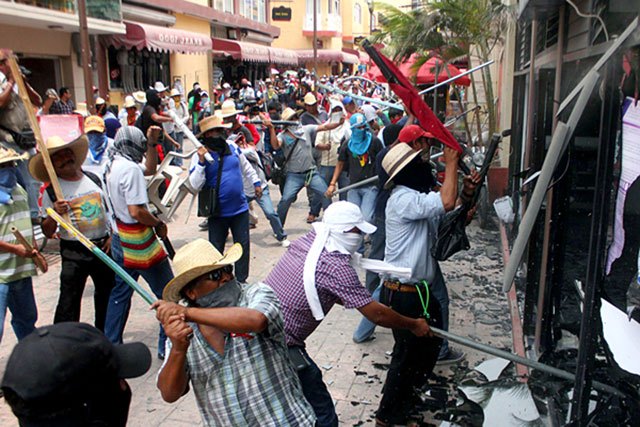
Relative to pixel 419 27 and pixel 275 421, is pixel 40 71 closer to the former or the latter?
pixel 419 27

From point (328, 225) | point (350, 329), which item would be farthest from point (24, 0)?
point (328, 225)

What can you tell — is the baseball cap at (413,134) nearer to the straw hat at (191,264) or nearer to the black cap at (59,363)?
the straw hat at (191,264)

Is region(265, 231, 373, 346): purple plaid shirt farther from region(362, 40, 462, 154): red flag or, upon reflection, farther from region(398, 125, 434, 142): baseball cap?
region(398, 125, 434, 142): baseball cap

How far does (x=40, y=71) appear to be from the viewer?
59.6 feet

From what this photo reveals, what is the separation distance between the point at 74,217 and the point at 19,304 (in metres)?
0.77

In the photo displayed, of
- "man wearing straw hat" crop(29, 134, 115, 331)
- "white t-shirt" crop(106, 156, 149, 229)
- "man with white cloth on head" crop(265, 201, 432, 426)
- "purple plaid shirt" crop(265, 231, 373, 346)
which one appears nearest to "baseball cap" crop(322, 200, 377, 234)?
"man with white cloth on head" crop(265, 201, 432, 426)

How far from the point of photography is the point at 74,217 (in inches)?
178

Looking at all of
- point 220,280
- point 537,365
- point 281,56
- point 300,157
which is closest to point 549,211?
point 537,365

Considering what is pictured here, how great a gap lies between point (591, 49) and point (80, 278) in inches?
153

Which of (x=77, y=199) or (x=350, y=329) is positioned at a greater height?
(x=77, y=199)

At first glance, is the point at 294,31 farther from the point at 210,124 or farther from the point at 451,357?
the point at 451,357

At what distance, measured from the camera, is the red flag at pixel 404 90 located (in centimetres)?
298

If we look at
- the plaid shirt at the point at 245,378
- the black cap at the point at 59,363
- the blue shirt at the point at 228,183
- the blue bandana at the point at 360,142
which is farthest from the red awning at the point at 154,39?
the black cap at the point at 59,363

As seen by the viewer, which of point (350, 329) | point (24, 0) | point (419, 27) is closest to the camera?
point (350, 329)
